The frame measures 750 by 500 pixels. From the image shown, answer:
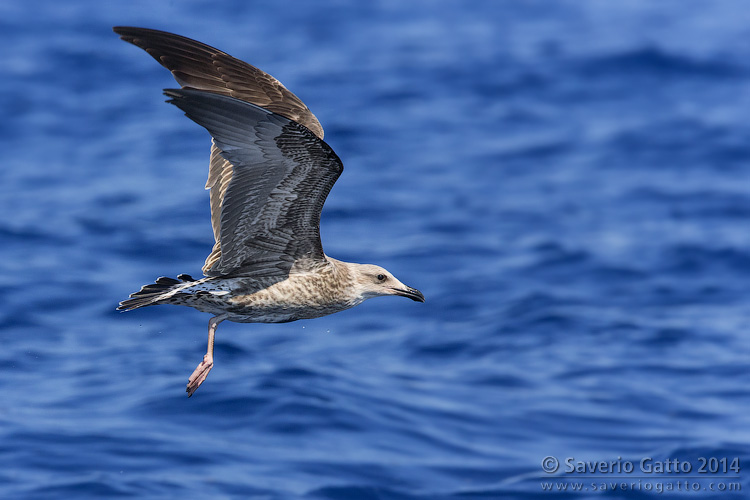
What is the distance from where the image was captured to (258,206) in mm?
7777

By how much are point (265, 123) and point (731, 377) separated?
12.9 m

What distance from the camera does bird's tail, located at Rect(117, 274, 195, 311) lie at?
307 inches

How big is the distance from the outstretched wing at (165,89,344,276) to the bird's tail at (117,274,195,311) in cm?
38

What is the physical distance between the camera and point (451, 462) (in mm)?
14508

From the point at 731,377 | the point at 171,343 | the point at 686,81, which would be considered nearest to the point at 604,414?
the point at 731,377

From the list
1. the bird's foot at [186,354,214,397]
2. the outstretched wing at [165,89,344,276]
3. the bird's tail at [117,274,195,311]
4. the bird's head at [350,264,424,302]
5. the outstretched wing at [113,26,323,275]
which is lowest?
the bird's foot at [186,354,214,397]

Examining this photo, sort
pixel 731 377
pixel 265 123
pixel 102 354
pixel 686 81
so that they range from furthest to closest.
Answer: pixel 686 81 → pixel 731 377 → pixel 102 354 → pixel 265 123

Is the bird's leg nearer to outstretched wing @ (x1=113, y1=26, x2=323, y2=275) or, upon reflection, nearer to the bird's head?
outstretched wing @ (x1=113, y1=26, x2=323, y2=275)

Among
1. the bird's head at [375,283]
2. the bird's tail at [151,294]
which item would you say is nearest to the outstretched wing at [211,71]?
the bird's head at [375,283]

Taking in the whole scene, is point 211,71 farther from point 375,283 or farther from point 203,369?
point 203,369

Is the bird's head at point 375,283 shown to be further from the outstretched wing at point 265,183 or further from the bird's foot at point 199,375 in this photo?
the bird's foot at point 199,375

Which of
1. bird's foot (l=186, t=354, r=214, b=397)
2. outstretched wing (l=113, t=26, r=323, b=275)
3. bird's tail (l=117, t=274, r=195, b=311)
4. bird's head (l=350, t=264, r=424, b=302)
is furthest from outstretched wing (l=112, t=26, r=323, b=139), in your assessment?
bird's foot (l=186, t=354, r=214, b=397)

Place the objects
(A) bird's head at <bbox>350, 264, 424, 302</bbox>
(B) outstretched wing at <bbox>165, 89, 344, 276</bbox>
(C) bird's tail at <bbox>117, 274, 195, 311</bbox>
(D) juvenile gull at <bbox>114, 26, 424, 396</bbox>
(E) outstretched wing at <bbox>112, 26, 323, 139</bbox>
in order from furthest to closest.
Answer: (A) bird's head at <bbox>350, 264, 424, 302</bbox>
(C) bird's tail at <bbox>117, 274, 195, 311</bbox>
(E) outstretched wing at <bbox>112, 26, 323, 139</bbox>
(D) juvenile gull at <bbox>114, 26, 424, 396</bbox>
(B) outstretched wing at <bbox>165, 89, 344, 276</bbox>

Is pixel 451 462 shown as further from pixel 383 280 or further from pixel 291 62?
pixel 291 62
